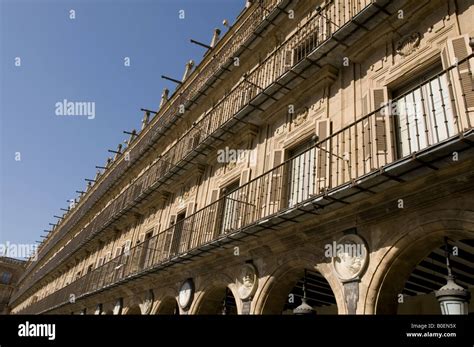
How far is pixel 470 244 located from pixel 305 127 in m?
4.24

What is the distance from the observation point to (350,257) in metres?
6.82

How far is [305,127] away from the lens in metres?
9.59

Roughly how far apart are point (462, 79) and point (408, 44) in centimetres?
198

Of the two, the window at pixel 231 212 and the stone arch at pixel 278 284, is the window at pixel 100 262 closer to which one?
the window at pixel 231 212

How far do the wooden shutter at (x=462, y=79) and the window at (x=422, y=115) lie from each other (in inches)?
11.5

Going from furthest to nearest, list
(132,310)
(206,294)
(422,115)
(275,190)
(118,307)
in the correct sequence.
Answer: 1. (118,307)
2. (132,310)
3. (206,294)
4. (275,190)
5. (422,115)

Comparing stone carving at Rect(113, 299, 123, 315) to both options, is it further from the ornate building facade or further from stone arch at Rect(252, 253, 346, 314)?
stone arch at Rect(252, 253, 346, 314)

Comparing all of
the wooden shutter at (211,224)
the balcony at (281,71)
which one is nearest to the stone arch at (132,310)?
the balcony at (281,71)

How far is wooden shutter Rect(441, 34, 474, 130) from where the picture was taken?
18.9ft

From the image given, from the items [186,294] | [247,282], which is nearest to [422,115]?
[247,282]

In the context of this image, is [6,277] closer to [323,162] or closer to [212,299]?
[212,299]

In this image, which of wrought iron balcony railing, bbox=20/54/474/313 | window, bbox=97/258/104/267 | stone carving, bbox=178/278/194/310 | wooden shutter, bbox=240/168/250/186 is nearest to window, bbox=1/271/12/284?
window, bbox=97/258/104/267

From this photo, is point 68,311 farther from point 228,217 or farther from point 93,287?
point 228,217
